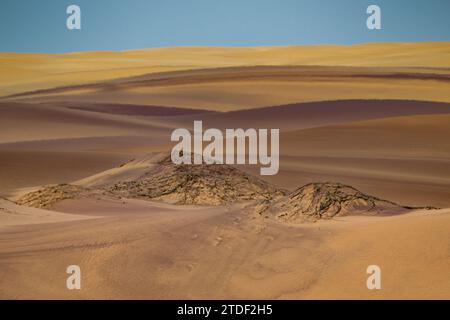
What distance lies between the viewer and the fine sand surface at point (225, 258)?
6121 mm

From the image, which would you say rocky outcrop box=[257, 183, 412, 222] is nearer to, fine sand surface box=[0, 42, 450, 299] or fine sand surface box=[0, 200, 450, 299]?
fine sand surface box=[0, 42, 450, 299]

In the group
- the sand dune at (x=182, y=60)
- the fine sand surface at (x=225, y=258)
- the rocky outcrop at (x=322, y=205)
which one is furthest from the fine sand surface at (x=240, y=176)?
the sand dune at (x=182, y=60)

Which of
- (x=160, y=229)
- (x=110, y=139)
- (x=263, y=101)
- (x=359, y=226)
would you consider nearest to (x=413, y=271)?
(x=359, y=226)

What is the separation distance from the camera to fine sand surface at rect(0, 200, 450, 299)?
612 centimetres

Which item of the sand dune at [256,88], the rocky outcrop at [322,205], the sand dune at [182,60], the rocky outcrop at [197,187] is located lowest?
the rocky outcrop at [322,205]

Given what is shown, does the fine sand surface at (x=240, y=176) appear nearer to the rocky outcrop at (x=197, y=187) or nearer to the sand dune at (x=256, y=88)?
the sand dune at (x=256, y=88)

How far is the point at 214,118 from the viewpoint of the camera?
99.4 ft

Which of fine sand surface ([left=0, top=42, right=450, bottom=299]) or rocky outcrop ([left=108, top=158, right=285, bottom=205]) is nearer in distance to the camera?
fine sand surface ([left=0, top=42, right=450, bottom=299])

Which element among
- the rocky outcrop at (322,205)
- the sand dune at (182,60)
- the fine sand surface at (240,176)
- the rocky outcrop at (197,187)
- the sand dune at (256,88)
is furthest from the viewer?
the sand dune at (182,60)

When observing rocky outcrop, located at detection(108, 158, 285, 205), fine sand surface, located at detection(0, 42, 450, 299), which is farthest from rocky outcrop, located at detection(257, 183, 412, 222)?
rocky outcrop, located at detection(108, 158, 285, 205)

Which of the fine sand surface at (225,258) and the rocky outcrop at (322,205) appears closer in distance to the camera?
the fine sand surface at (225,258)

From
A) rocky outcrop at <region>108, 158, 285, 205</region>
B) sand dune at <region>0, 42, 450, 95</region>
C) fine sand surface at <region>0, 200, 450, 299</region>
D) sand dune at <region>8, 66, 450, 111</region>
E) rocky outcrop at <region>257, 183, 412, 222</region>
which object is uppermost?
sand dune at <region>0, 42, 450, 95</region>
